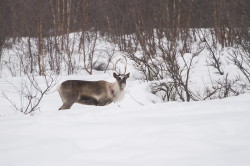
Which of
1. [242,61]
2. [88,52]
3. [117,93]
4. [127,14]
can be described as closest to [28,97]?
[117,93]

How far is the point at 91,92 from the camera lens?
6.35 metres

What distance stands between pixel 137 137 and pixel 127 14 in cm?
1182

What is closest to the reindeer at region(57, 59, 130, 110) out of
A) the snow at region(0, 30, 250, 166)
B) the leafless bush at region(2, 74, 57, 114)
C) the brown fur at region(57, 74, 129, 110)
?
the brown fur at region(57, 74, 129, 110)

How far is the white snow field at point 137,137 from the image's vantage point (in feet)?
5.71

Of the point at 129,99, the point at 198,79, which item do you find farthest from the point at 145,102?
the point at 198,79

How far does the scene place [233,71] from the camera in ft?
23.6

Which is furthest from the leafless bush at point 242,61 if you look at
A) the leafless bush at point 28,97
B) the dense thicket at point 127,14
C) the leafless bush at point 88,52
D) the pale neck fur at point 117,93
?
the leafless bush at point 88,52

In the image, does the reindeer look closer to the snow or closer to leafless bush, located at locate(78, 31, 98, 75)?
the snow

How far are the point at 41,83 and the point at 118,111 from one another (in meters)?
5.19

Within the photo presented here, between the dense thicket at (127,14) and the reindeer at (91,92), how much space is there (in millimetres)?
2329

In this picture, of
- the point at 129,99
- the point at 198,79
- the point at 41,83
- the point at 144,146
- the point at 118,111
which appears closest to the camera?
the point at 144,146

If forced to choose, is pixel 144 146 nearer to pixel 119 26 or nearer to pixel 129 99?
pixel 129 99

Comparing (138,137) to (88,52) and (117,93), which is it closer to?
(117,93)

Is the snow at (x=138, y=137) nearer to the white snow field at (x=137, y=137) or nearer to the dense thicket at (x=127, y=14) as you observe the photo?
the white snow field at (x=137, y=137)
